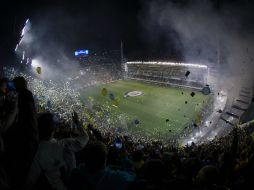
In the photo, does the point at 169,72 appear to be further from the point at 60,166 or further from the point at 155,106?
the point at 60,166

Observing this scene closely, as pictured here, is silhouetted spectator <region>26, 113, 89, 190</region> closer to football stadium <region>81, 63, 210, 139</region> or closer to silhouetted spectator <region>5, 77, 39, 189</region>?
silhouetted spectator <region>5, 77, 39, 189</region>

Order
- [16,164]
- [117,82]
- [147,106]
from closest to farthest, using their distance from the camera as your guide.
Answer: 1. [16,164]
2. [147,106]
3. [117,82]

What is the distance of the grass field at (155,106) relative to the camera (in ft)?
111

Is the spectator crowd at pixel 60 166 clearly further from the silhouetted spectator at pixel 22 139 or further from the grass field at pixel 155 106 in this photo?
the grass field at pixel 155 106

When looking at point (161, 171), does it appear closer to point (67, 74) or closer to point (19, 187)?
point (19, 187)

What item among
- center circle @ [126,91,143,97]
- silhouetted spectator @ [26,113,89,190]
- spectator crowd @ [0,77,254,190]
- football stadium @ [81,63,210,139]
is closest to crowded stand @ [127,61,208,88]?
football stadium @ [81,63,210,139]

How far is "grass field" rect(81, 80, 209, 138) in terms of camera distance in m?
33.8

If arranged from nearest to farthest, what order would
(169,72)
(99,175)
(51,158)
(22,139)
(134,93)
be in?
(99,175) → (51,158) → (22,139) → (134,93) → (169,72)

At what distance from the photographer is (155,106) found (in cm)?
4294

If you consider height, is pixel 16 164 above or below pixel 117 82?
above

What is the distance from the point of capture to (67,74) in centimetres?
7556

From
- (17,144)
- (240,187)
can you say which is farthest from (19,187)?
(240,187)

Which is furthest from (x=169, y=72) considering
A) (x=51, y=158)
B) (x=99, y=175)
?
(x=99, y=175)

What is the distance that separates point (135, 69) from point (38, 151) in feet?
225
